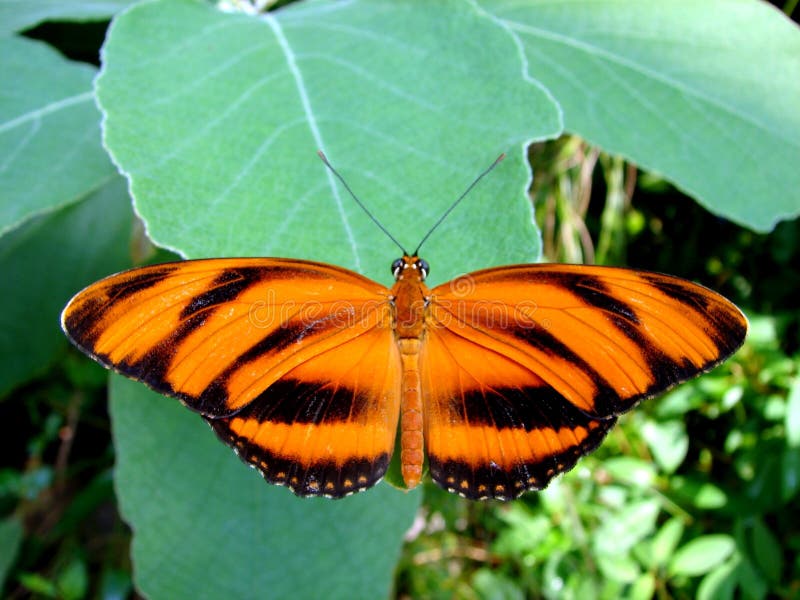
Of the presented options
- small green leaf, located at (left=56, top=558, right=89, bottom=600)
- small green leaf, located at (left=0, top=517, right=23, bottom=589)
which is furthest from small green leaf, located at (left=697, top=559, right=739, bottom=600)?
small green leaf, located at (left=0, top=517, right=23, bottom=589)

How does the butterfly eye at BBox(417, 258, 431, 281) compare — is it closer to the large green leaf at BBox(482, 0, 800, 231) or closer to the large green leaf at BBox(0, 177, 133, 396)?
the large green leaf at BBox(482, 0, 800, 231)

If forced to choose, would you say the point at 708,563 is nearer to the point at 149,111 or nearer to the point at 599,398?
the point at 599,398

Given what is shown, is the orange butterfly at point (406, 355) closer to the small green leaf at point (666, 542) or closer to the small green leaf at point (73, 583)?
the small green leaf at point (666, 542)

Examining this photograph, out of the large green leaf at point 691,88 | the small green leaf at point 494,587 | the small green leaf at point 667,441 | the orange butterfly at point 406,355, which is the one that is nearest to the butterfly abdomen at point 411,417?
the orange butterfly at point 406,355

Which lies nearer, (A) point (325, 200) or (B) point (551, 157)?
(A) point (325, 200)

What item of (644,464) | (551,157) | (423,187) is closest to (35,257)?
(423,187)

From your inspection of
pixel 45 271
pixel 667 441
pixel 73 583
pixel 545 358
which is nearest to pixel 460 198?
pixel 545 358
